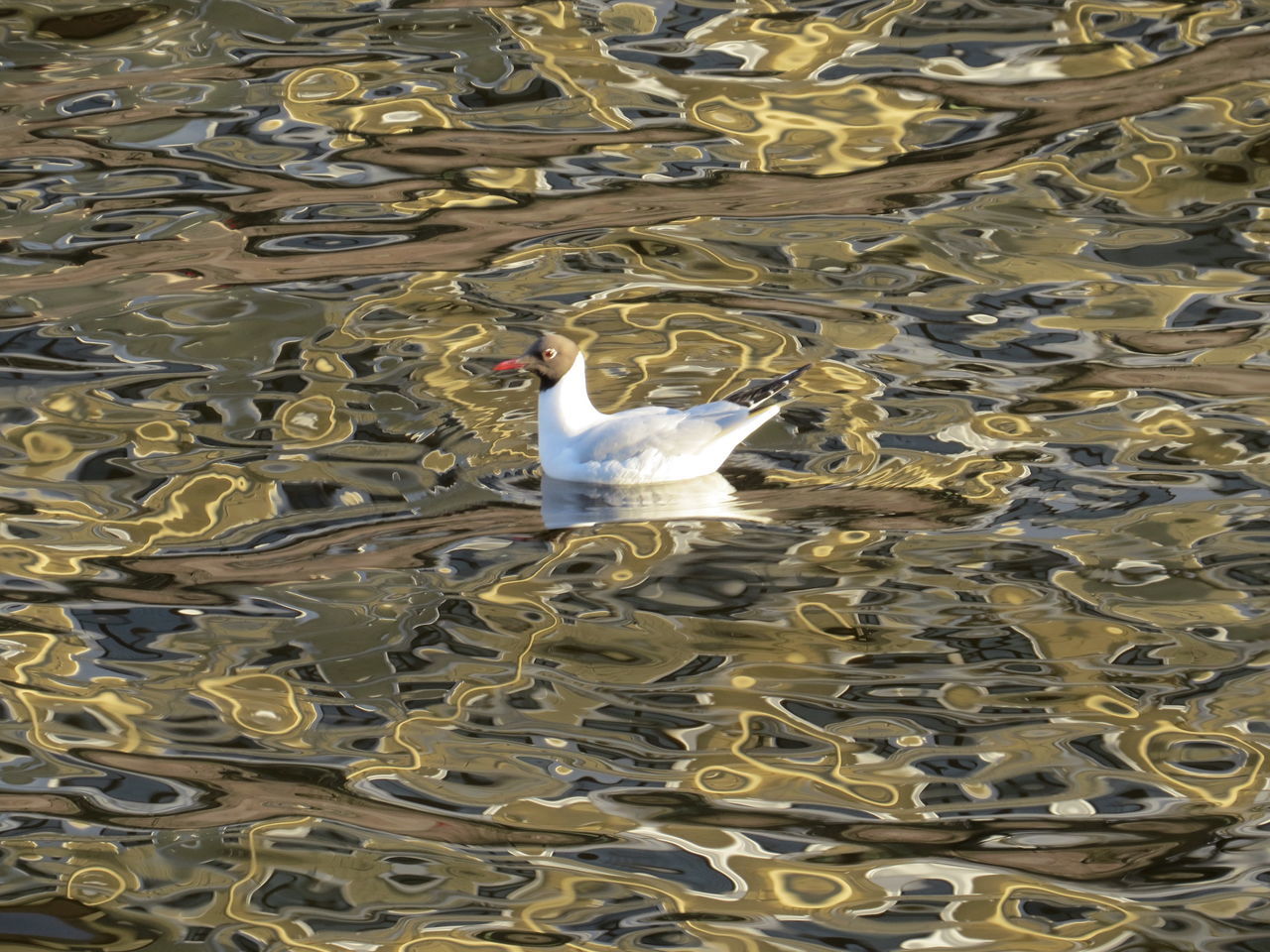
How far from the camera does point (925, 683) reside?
19.0ft

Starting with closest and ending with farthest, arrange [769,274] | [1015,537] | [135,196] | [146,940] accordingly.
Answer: [146,940] → [1015,537] → [769,274] → [135,196]

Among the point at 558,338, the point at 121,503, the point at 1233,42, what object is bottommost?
the point at 121,503

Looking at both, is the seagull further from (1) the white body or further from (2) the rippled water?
(2) the rippled water

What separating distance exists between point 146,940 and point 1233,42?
31.8 ft

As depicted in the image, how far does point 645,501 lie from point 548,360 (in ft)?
2.79

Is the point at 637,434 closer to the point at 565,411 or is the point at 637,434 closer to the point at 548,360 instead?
the point at 565,411

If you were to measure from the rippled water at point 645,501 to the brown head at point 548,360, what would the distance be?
41 centimetres

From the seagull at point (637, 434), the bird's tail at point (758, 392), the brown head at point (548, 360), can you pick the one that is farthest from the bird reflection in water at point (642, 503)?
the brown head at point (548, 360)

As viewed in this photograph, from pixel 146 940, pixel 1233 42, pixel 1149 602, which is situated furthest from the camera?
pixel 1233 42

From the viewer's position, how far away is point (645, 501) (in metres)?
7.56

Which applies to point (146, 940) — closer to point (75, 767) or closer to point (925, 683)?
point (75, 767)

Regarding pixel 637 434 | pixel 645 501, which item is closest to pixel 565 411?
pixel 637 434

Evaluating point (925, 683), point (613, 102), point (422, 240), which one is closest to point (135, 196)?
point (422, 240)

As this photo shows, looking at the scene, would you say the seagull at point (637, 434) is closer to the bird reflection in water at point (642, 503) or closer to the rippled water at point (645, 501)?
the bird reflection in water at point (642, 503)
